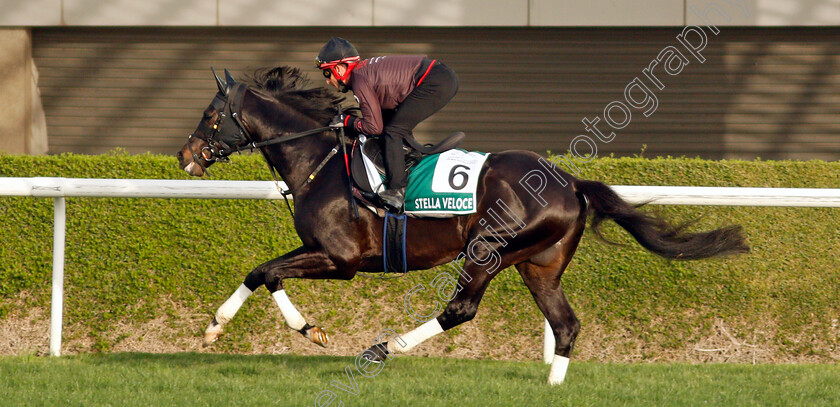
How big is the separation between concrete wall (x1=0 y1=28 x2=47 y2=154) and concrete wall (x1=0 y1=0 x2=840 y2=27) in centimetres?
19

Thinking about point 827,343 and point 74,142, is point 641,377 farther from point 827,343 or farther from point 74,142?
point 74,142

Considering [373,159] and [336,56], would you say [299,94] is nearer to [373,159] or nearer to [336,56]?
[336,56]

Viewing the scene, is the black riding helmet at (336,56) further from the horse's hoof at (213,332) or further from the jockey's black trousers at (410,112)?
the horse's hoof at (213,332)

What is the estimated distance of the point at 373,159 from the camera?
421 cm

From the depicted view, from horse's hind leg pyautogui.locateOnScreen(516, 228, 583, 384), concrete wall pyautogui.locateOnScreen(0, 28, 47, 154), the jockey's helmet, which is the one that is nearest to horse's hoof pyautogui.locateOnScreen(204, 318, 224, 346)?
the jockey's helmet

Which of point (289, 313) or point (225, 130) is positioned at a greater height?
point (225, 130)

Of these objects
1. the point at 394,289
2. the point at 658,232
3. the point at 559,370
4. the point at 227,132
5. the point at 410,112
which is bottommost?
the point at 559,370

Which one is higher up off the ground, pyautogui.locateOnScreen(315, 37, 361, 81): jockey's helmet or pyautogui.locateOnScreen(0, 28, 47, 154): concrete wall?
pyautogui.locateOnScreen(0, 28, 47, 154): concrete wall

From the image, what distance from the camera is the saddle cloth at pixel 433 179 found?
409cm

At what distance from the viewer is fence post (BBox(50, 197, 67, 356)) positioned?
493 centimetres

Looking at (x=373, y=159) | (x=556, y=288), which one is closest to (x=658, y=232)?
(x=556, y=288)

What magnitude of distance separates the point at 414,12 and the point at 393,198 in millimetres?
4479

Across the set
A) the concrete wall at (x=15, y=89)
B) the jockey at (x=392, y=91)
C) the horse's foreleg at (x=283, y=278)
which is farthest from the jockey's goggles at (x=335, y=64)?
the concrete wall at (x=15, y=89)

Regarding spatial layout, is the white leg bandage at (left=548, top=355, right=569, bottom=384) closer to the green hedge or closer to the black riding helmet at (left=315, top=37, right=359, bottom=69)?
the green hedge
